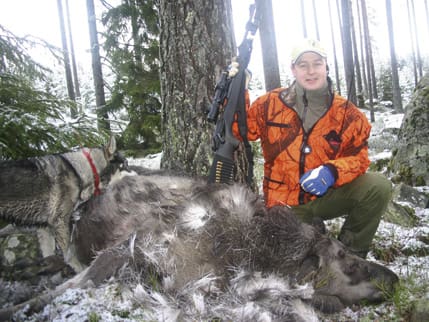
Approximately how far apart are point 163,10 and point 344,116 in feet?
7.66

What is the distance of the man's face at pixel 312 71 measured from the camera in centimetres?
356

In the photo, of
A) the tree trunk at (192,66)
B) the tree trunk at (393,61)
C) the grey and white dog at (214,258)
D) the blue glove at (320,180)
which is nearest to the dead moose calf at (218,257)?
the grey and white dog at (214,258)

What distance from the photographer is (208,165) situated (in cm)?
401

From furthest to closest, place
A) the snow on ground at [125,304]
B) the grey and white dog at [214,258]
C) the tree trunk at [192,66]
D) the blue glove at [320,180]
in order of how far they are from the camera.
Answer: the tree trunk at [192,66] → the blue glove at [320,180] → the grey and white dog at [214,258] → the snow on ground at [125,304]

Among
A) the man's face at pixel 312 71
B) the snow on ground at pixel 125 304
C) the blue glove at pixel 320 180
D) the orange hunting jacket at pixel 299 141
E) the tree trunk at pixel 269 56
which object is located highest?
the tree trunk at pixel 269 56

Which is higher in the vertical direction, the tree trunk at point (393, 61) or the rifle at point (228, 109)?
the tree trunk at point (393, 61)

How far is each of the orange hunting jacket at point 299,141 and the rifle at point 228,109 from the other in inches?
14.0

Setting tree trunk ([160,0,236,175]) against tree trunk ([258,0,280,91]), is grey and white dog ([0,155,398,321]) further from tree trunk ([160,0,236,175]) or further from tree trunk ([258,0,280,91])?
tree trunk ([258,0,280,91])

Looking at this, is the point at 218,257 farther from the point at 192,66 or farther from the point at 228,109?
the point at 192,66

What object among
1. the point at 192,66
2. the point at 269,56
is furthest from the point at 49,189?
the point at 269,56

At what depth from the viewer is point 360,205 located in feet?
11.6

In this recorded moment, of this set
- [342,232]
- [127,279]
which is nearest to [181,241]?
[127,279]

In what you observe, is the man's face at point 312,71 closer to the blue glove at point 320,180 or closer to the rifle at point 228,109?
the rifle at point 228,109

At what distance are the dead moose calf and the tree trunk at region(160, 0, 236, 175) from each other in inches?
33.0
